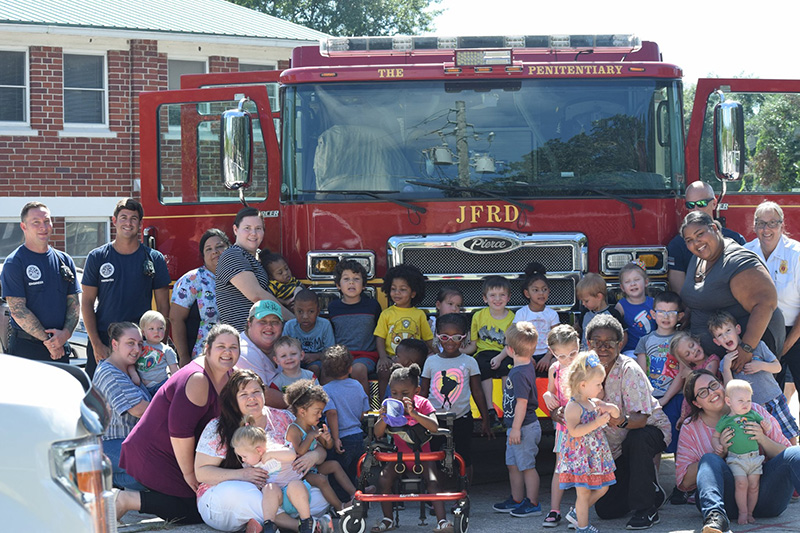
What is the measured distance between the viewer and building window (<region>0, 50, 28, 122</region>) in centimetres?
1841

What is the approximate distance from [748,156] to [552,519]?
13.3ft

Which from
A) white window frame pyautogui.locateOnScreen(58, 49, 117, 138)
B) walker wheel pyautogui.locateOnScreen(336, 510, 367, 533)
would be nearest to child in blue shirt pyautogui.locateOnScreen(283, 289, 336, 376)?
walker wheel pyautogui.locateOnScreen(336, 510, 367, 533)

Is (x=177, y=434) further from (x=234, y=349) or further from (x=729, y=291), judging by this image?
(x=729, y=291)

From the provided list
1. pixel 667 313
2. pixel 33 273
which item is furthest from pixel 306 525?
pixel 33 273

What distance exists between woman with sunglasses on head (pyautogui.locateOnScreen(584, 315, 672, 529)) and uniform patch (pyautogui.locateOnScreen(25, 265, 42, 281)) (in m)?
4.09

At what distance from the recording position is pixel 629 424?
636 centimetres

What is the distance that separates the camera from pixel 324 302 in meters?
7.73

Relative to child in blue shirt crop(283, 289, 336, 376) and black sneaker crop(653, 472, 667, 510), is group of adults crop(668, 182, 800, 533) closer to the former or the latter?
black sneaker crop(653, 472, 667, 510)

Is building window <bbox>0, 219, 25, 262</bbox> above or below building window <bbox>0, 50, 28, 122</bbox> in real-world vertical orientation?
below

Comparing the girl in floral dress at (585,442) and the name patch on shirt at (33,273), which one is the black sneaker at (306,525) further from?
the name patch on shirt at (33,273)

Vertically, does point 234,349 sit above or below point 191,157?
below

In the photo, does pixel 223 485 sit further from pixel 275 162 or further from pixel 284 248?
pixel 275 162

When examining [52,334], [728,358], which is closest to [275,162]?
[52,334]

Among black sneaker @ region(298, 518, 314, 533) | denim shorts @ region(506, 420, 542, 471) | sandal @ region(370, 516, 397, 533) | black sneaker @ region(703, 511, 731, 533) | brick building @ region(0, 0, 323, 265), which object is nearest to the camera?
black sneaker @ region(703, 511, 731, 533)
